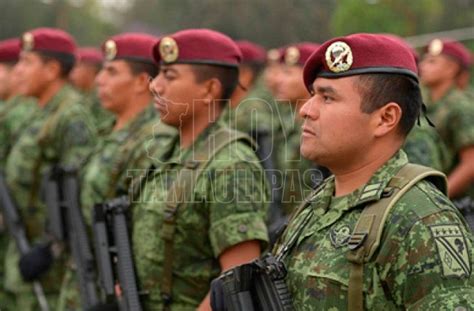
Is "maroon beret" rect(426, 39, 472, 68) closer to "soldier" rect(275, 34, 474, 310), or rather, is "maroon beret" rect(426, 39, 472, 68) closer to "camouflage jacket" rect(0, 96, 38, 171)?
"camouflage jacket" rect(0, 96, 38, 171)

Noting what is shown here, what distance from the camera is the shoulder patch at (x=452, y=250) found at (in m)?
2.31

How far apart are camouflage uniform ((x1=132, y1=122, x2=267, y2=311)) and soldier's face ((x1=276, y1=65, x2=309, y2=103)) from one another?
288cm

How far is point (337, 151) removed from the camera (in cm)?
265

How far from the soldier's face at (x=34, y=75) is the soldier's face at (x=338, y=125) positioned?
441 centimetres

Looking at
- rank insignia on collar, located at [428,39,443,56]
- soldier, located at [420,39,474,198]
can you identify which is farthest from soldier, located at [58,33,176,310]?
rank insignia on collar, located at [428,39,443,56]

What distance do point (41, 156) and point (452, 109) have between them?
307cm

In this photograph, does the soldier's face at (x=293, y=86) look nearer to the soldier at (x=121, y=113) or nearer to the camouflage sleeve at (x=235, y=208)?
the soldier at (x=121, y=113)

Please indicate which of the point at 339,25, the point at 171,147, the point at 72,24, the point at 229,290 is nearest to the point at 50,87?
the point at 171,147

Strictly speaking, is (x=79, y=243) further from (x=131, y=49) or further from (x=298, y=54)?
(x=298, y=54)

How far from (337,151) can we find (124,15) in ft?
77.2

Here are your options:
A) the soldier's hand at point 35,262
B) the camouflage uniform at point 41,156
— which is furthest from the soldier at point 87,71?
the soldier's hand at point 35,262

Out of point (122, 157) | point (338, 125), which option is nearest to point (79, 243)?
point (122, 157)

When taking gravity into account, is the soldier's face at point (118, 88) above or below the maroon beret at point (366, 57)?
below

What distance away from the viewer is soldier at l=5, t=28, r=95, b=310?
6141mm
